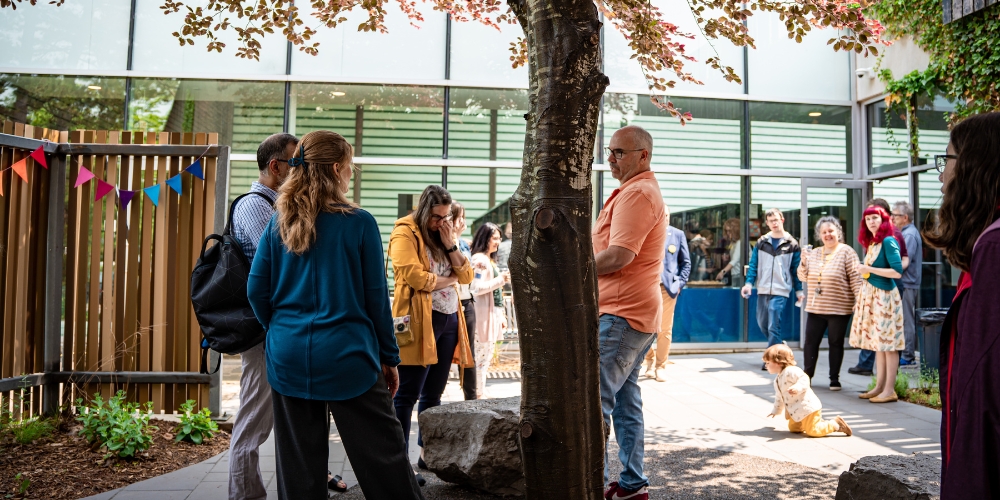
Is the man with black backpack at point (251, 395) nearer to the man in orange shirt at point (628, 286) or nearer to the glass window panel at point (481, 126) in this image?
→ the man in orange shirt at point (628, 286)

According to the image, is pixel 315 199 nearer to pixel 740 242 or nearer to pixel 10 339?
pixel 10 339

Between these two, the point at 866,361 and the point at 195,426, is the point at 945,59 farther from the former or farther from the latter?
the point at 195,426

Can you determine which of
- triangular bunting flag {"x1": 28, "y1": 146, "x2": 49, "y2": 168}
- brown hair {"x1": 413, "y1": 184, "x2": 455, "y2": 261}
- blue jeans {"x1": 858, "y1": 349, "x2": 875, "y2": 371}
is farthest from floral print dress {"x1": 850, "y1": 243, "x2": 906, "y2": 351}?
triangular bunting flag {"x1": 28, "y1": 146, "x2": 49, "y2": 168}

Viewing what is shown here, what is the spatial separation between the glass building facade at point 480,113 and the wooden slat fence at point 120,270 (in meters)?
5.21

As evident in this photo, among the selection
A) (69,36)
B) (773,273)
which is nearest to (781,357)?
(773,273)

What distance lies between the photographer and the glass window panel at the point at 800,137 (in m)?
12.2

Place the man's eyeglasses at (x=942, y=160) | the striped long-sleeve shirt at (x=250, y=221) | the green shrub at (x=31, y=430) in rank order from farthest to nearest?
the green shrub at (x=31, y=430)
the striped long-sleeve shirt at (x=250, y=221)
the man's eyeglasses at (x=942, y=160)

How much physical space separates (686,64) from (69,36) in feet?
30.0

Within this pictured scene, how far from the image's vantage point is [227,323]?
3352 mm

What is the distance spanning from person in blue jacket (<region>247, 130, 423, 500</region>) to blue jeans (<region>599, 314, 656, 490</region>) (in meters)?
1.31

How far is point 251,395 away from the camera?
361 cm

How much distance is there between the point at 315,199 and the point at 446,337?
209cm

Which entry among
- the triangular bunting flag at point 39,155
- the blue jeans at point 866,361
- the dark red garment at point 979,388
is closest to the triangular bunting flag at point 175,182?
the triangular bunting flag at point 39,155

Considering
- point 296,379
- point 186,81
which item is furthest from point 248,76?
point 296,379
